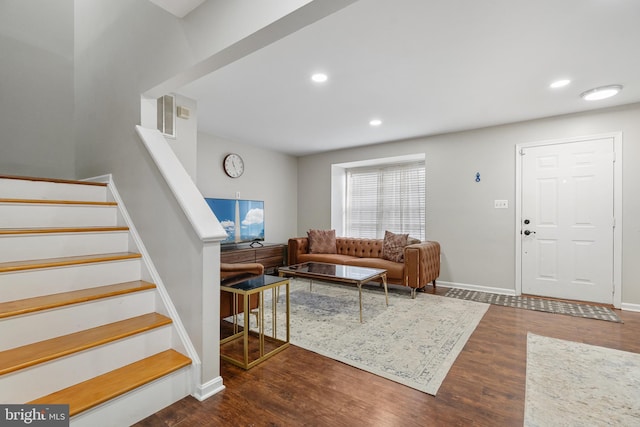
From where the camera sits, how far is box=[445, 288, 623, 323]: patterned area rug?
130 inches

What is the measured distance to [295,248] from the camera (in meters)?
5.32

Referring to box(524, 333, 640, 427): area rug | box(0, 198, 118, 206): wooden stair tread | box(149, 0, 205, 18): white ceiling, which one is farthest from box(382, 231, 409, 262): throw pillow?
box(149, 0, 205, 18): white ceiling

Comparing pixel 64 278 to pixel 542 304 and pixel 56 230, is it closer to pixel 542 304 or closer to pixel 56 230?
pixel 56 230

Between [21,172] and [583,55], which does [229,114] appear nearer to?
[21,172]

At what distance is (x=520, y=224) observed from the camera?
4094 millimetres

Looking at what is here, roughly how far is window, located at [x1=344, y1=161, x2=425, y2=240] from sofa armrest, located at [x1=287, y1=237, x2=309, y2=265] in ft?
4.54

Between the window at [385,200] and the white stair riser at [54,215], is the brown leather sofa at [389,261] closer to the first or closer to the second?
the window at [385,200]

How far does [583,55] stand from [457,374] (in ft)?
9.09

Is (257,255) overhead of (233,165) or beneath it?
beneath

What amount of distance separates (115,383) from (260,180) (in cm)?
446

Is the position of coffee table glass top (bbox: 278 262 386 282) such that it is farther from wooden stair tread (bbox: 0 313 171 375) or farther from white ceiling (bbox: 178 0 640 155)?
white ceiling (bbox: 178 0 640 155)

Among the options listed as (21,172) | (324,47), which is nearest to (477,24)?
(324,47)

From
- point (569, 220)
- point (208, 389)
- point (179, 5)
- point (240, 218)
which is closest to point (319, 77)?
point (179, 5)

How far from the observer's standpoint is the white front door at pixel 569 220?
3.60 metres
